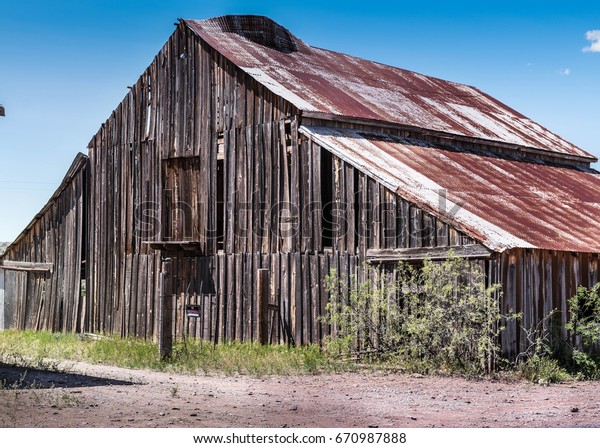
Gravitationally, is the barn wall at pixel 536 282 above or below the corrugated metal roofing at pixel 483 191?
below

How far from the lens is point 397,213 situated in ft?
55.2

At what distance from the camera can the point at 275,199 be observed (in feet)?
64.7

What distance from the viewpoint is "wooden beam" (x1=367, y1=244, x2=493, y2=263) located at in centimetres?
1541

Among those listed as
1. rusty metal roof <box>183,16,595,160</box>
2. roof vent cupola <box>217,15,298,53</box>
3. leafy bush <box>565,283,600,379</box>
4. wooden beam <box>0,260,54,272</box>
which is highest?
roof vent cupola <box>217,15,298,53</box>

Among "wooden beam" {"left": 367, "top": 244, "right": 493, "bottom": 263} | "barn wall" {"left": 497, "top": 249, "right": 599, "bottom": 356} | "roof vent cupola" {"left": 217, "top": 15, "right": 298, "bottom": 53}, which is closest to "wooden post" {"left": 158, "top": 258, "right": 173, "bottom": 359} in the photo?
"wooden beam" {"left": 367, "top": 244, "right": 493, "bottom": 263}

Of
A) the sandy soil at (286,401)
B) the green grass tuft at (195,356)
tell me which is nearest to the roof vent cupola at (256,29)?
the green grass tuft at (195,356)

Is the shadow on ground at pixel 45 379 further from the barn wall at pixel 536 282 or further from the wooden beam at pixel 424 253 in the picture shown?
the barn wall at pixel 536 282

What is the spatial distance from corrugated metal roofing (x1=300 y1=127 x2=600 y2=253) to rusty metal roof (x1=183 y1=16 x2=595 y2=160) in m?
0.96

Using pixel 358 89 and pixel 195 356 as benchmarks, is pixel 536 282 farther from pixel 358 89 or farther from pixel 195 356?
pixel 358 89

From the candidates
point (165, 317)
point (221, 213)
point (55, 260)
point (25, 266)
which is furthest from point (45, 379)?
point (25, 266)

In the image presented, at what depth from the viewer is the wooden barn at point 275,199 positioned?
16.9 m

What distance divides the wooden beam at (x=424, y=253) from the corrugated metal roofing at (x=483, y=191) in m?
0.23

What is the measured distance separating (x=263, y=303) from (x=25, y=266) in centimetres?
1100

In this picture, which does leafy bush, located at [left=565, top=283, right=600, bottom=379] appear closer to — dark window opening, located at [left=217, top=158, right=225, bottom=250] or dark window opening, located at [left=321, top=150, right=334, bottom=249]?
dark window opening, located at [left=321, top=150, right=334, bottom=249]
